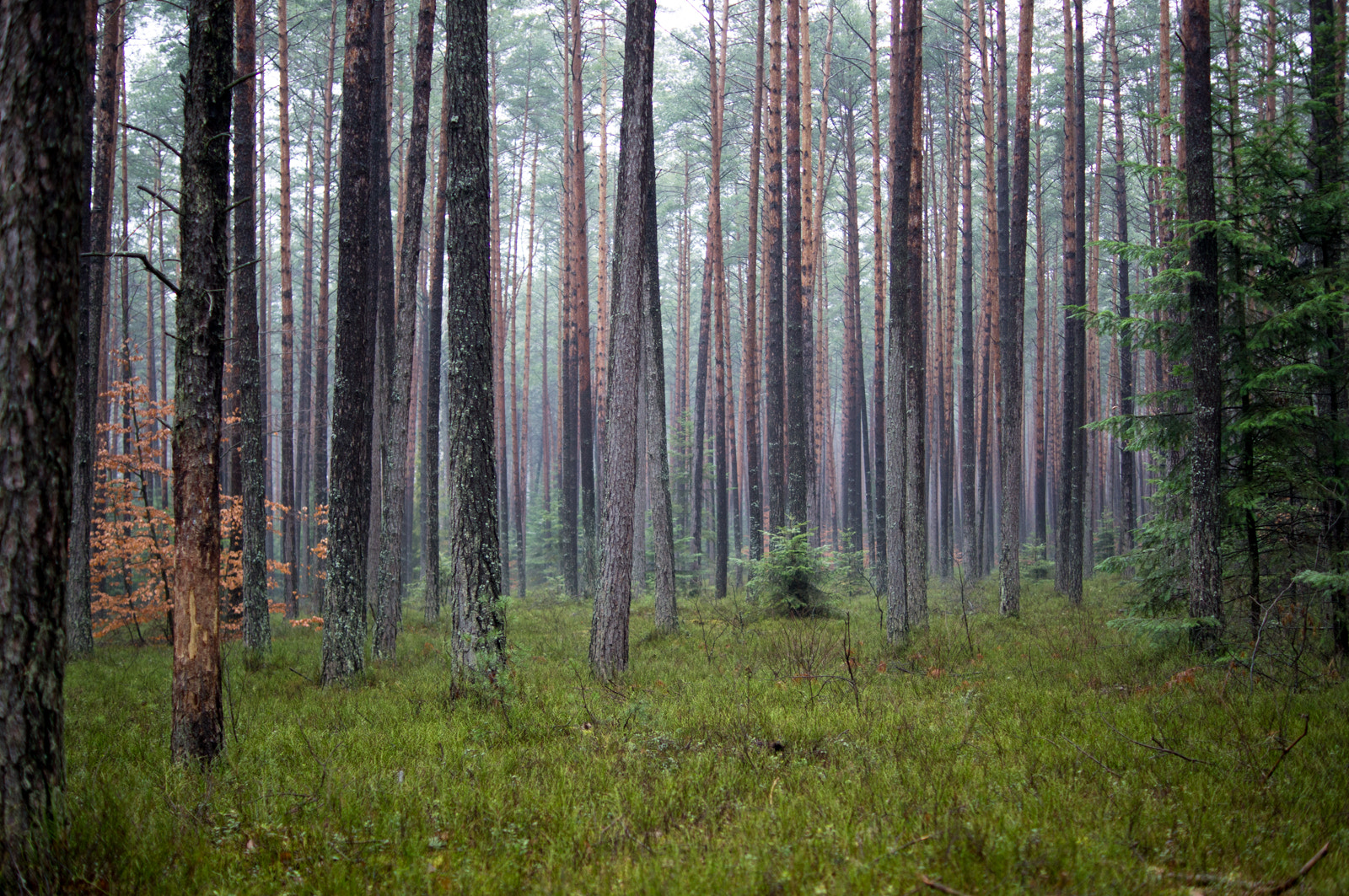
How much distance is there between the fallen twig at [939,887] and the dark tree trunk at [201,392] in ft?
15.1

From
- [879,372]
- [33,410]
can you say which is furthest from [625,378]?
[879,372]

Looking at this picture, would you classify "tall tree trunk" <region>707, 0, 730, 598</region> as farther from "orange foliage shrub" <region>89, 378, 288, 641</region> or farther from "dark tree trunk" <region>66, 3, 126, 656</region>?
"dark tree trunk" <region>66, 3, 126, 656</region>

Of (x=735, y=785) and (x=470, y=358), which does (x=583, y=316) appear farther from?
(x=735, y=785)

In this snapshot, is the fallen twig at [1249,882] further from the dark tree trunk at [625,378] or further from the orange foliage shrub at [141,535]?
the orange foliage shrub at [141,535]

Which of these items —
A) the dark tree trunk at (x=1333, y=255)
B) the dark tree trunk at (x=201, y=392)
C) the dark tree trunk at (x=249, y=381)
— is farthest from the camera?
the dark tree trunk at (x=249, y=381)

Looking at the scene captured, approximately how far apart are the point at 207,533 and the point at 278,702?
2.88 m

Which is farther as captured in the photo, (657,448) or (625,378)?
(657,448)

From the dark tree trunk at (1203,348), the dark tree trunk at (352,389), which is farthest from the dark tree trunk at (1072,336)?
the dark tree trunk at (352,389)

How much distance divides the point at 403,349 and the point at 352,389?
259 centimetres

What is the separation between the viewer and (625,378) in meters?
8.27

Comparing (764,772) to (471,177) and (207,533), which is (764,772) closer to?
(207,533)

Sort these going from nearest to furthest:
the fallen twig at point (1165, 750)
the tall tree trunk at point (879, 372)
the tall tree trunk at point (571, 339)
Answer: the fallen twig at point (1165, 750)
the tall tree trunk at point (879, 372)
the tall tree trunk at point (571, 339)

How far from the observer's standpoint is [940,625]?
11.7 metres

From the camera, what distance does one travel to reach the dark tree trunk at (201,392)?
484 centimetres
